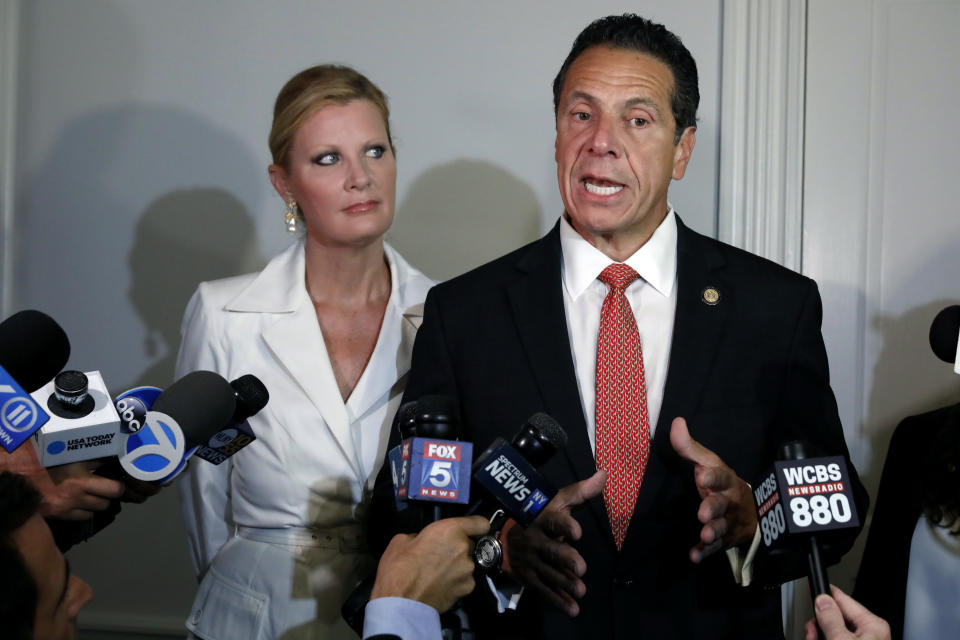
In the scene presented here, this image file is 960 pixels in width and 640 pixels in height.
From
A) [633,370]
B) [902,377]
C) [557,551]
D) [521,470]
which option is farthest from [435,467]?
[902,377]

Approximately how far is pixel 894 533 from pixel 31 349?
173 cm

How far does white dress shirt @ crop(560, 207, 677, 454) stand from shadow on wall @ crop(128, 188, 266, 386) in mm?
1440

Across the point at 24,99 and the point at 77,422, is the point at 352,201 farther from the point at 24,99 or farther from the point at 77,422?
the point at 24,99

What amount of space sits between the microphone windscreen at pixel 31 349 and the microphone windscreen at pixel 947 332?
1412 millimetres

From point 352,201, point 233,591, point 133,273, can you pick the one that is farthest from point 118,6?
point 233,591

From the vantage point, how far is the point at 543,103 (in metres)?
3.00

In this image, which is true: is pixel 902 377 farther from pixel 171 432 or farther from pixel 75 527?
pixel 75 527

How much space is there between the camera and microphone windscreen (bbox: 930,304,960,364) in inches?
68.2

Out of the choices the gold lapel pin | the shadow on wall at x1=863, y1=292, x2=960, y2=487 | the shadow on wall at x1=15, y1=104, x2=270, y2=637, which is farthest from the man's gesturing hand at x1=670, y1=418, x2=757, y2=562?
the shadow on wall at x1=15, y1=104, x2=270, y2=637

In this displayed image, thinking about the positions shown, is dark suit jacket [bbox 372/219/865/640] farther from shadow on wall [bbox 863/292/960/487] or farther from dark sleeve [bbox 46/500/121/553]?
shadow on wall [bbox 863/292/960/487]

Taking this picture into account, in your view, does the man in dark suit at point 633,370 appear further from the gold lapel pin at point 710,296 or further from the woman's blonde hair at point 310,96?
the woman's blonde hair at point 310,96

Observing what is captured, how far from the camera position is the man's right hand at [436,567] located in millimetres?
1434

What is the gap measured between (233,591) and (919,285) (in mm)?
1910

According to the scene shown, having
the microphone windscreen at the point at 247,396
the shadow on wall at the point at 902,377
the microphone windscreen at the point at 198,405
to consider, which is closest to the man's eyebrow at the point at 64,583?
the microphone windscreen at the point at 198,405
